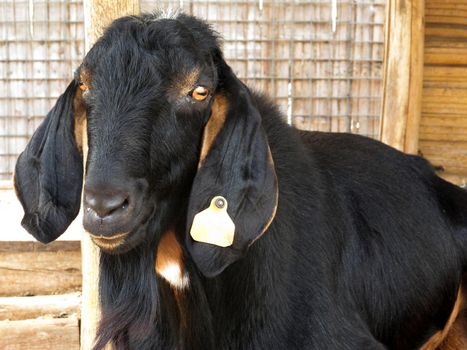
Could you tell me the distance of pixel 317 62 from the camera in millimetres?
10242

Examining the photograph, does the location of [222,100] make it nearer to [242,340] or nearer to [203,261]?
[203,261]

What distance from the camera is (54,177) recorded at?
397 centimetres

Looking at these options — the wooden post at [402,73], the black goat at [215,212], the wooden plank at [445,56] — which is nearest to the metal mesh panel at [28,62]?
the wooden plank at [445,56]

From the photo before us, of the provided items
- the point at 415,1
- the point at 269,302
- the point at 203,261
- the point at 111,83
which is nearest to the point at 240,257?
the point at 203,261

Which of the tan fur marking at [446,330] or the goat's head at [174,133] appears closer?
the goat's head at [174,133]

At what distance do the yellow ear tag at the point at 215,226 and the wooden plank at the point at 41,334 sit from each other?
8.69 ft

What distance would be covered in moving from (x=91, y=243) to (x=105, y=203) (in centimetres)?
175

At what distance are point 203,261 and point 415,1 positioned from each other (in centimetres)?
397

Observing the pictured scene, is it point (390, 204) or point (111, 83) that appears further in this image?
point (390, 204)

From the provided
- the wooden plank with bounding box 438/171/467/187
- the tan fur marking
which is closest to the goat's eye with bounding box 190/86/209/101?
the tan fur marking

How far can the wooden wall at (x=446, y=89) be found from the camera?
26.6ft

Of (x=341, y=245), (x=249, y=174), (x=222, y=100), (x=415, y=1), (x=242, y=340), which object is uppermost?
(x=415, y=1)

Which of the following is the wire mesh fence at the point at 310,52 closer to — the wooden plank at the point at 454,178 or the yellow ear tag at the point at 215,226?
the wooden plank at the point at 454,178

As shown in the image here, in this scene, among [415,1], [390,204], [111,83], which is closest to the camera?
[111,83]
